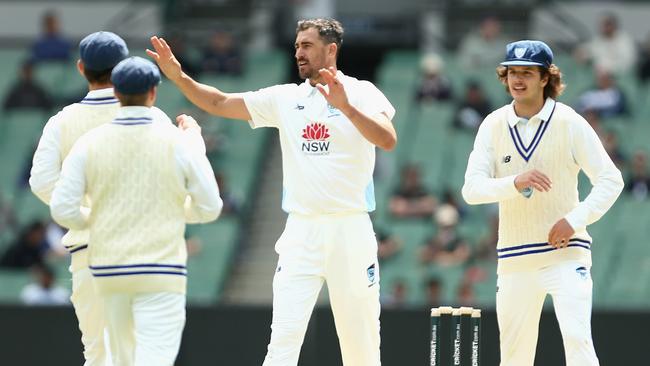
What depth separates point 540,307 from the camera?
27.3ft

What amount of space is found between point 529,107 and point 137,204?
2.42m

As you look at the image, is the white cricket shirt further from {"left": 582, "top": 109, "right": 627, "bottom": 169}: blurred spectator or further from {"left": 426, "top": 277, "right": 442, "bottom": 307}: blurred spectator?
{"left": 582, "top": 109, "right": 627, "bottom": 169}: blurred spectator

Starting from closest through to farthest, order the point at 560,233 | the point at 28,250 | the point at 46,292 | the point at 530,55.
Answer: the point at 560,233
the point at 530,55
the point at 46,292
the point at 28,250

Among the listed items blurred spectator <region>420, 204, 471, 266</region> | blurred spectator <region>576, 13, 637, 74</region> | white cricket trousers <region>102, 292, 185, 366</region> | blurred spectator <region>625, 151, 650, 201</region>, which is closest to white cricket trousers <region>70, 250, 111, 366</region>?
white cricket trousers <region>102, 292, 185, 366</region>

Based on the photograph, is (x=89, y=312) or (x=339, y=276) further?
(x=339, y=276)

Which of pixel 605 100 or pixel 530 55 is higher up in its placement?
pixel 530 55

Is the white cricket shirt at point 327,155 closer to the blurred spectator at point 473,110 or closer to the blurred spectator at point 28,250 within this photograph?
the blurred spectator at point 28,250

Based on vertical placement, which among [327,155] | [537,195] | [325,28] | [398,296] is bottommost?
[398,296]

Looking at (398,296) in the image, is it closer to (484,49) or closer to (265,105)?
(484,49)

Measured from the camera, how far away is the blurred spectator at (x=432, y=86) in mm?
16719

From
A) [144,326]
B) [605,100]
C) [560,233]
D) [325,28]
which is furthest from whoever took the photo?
[605,100]

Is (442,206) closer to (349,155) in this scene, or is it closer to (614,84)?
(614,84)

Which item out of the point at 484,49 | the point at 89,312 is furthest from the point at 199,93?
the point at 484,49

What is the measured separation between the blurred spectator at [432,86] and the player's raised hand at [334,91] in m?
9.04
